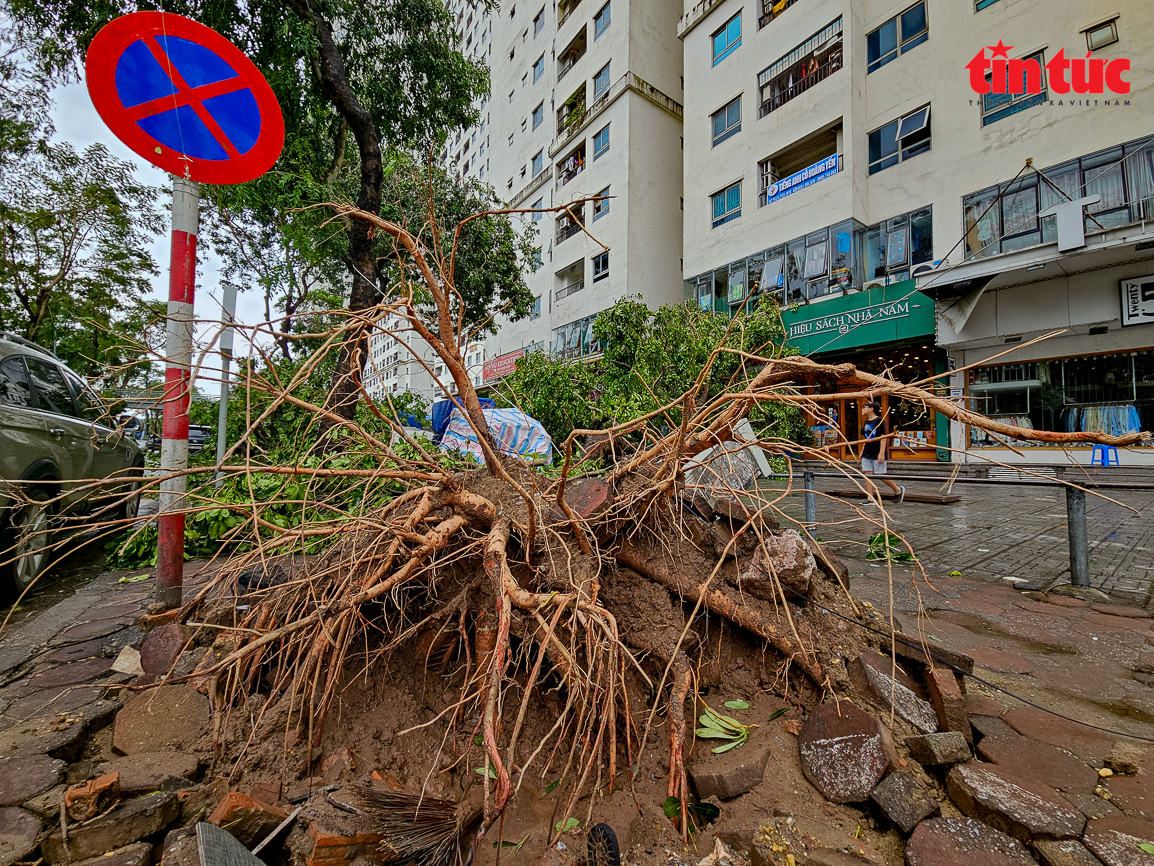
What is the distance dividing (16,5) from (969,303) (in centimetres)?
1599

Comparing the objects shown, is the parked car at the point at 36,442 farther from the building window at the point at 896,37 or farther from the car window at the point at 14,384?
the building window at the point at 896,37

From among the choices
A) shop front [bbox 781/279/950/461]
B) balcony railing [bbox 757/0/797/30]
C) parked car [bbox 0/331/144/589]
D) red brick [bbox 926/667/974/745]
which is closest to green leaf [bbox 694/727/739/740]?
red brick [bbox 926/667/974/745]

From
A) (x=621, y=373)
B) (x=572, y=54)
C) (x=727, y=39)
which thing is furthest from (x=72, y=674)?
(x=572, y=54)

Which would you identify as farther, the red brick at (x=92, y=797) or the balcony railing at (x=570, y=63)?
the balcony railing at (x=570, y=63)

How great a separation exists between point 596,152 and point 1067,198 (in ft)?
51.0

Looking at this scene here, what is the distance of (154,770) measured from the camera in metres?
1.48

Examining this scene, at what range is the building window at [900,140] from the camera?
1152 centimetres

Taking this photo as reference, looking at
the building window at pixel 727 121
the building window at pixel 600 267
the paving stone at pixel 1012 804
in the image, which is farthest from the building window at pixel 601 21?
the paving stone at pixel 1012 804

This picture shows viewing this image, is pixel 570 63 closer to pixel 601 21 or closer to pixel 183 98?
pixel 601 21

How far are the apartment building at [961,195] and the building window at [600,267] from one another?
511 cm

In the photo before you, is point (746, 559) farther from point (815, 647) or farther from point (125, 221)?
point (125, 221)

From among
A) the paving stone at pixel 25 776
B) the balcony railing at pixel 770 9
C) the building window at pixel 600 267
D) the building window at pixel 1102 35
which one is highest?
the balcony railing at pixel 770 9

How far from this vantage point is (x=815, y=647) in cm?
201

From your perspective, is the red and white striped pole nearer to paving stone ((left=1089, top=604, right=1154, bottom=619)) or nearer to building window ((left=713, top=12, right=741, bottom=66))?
paving stone ((left=1089, top=604, right=1154, bottom=619))
